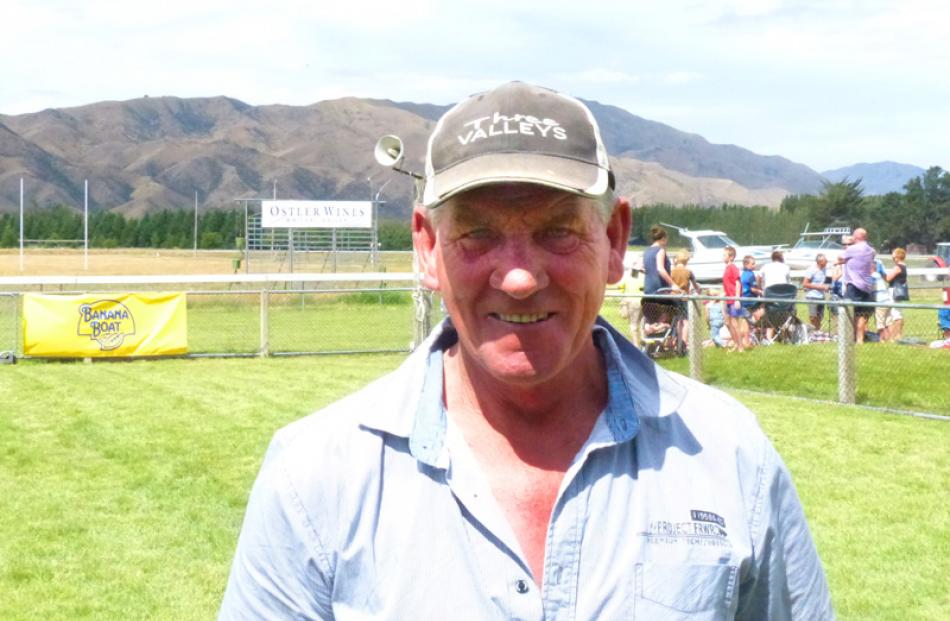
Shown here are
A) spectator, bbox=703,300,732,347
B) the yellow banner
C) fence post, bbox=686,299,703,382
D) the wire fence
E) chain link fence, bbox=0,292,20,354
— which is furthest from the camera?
chain link fence, bbox=0,292,20,354

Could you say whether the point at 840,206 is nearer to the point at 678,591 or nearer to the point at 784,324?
the point at 784,324

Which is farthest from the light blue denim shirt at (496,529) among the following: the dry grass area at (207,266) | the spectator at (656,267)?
the dry grass area at (207,266)

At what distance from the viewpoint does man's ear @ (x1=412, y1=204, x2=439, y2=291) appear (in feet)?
7.76

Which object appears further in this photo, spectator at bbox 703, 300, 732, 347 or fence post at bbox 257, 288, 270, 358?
fence post at bbox 257, 288, 270, 358

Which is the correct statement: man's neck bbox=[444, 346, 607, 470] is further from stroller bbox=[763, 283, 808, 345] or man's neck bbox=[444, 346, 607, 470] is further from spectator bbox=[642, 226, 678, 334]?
spectator bbox=[642, 226, 678, 334]

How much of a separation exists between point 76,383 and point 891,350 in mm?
10468

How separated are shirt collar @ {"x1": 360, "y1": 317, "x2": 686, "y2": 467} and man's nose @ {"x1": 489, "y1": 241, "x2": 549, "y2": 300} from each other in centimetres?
26

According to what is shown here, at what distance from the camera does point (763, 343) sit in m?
17.2

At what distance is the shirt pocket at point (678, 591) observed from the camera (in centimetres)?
214

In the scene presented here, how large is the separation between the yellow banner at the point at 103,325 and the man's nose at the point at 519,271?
762 inches

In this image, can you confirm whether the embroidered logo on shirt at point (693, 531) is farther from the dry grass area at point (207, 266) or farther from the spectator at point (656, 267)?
the dry grass area at point (207, 266)

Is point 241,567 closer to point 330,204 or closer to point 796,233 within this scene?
point 330,204

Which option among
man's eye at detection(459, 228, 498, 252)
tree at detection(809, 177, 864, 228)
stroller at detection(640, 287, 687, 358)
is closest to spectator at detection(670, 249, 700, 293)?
stroller at detection(640, 287, 687, 358)

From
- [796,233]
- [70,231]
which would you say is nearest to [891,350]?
[796,233]
